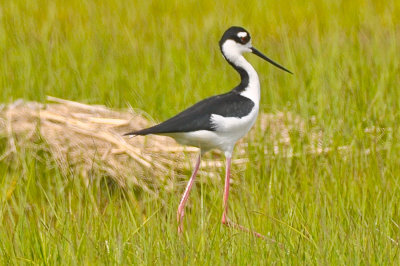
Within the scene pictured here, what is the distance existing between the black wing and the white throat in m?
0.07

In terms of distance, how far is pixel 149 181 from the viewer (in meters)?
4.98

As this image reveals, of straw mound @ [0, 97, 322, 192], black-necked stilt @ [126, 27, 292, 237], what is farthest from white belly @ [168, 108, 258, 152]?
straw mound @ [0, 97, 322, 192]

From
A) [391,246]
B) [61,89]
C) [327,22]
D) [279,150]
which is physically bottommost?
[391,246]

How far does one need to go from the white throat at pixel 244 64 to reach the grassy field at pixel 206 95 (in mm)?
461

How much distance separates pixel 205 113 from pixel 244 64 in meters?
0.45

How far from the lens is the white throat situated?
15.2ft

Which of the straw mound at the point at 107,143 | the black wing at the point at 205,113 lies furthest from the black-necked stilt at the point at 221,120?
the straw mound at the point at 107,143

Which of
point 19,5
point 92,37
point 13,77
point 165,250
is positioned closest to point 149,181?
point 165,250

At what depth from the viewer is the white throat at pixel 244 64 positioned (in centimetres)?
462

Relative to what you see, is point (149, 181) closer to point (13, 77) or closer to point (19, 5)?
point (13, 77)

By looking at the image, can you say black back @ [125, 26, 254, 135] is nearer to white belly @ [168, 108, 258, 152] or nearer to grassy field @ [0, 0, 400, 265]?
white belly @ [168, 108, 258, 152]

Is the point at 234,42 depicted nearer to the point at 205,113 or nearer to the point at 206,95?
the point at 205,113

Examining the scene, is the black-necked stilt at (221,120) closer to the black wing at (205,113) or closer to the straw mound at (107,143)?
the black wing at (205,113)

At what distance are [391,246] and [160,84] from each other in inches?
110
